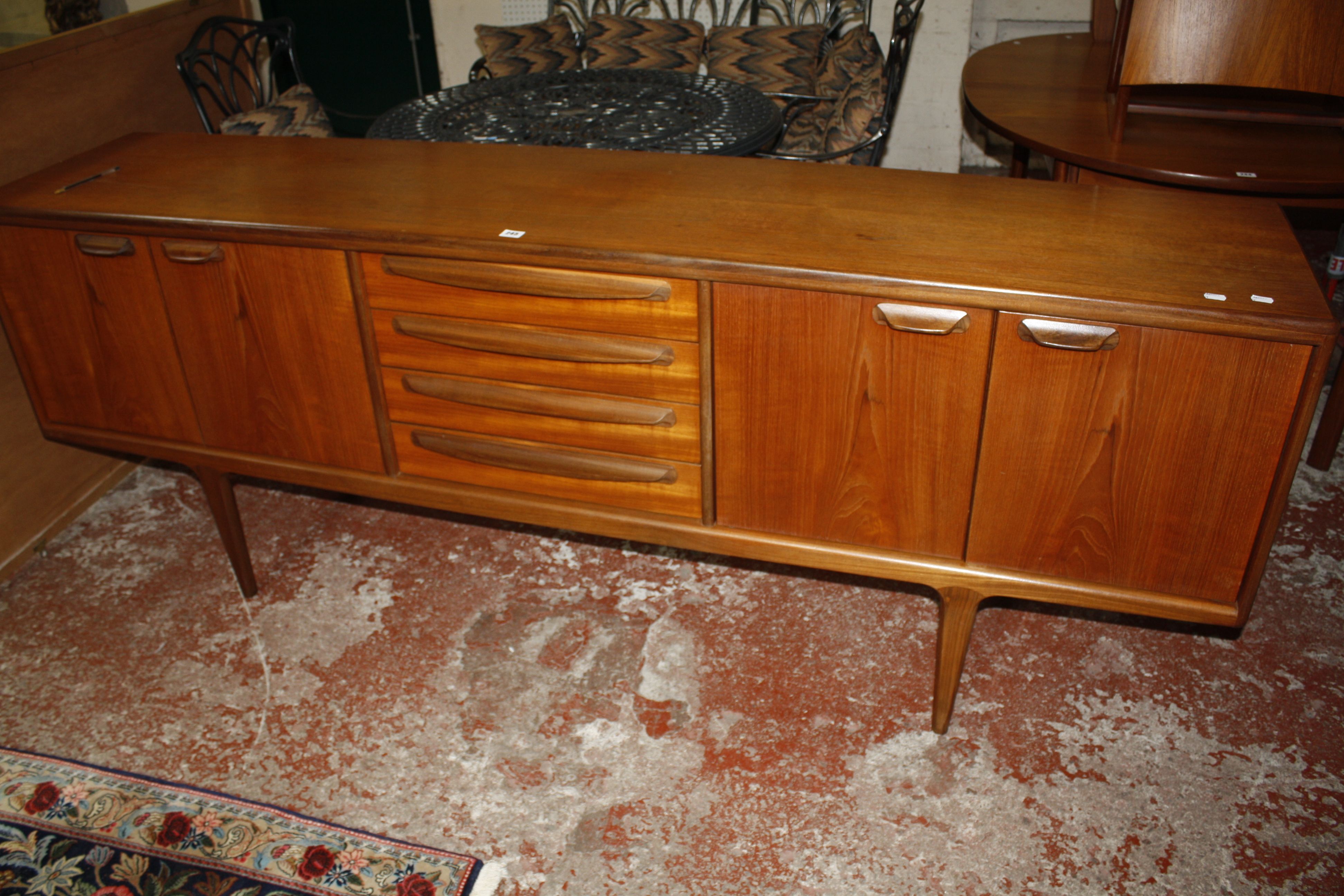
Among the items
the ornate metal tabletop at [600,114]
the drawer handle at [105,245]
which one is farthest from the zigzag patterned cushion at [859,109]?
the drawer handle at [105,245]

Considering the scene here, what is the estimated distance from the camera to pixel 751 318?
63.7 inches

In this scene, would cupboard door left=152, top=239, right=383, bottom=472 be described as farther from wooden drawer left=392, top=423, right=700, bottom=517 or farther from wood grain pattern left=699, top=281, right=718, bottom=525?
wood grain pattern left=699, top=281, right=718, bottom=525

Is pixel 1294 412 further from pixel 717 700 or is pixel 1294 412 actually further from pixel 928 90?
pixel 928 90

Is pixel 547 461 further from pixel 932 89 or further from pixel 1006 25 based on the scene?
pixel 1006 25

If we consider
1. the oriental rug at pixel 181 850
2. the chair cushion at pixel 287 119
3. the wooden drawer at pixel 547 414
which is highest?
the chair cushion at pixel 287 119

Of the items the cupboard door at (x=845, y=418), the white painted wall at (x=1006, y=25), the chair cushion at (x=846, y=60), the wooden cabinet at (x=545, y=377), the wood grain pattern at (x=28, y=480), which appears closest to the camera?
the cupboard door at (x=845, y=418)

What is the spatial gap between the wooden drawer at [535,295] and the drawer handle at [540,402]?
14cm

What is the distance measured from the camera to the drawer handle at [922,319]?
1.51 meters

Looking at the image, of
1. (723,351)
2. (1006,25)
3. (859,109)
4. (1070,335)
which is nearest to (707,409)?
(723,351)

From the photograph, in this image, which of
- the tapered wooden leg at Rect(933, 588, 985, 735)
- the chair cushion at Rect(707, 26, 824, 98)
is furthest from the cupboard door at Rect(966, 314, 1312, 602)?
the chair cushion at Rect(707, 26, 824, 98)

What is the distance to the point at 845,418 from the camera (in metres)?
1.66

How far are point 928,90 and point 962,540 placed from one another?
3.49m

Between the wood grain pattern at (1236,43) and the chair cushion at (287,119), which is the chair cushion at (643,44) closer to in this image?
the chair cushion at (287,119)

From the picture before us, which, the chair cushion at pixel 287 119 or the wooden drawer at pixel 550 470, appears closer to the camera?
the wooden drawer at pixel 550 470
